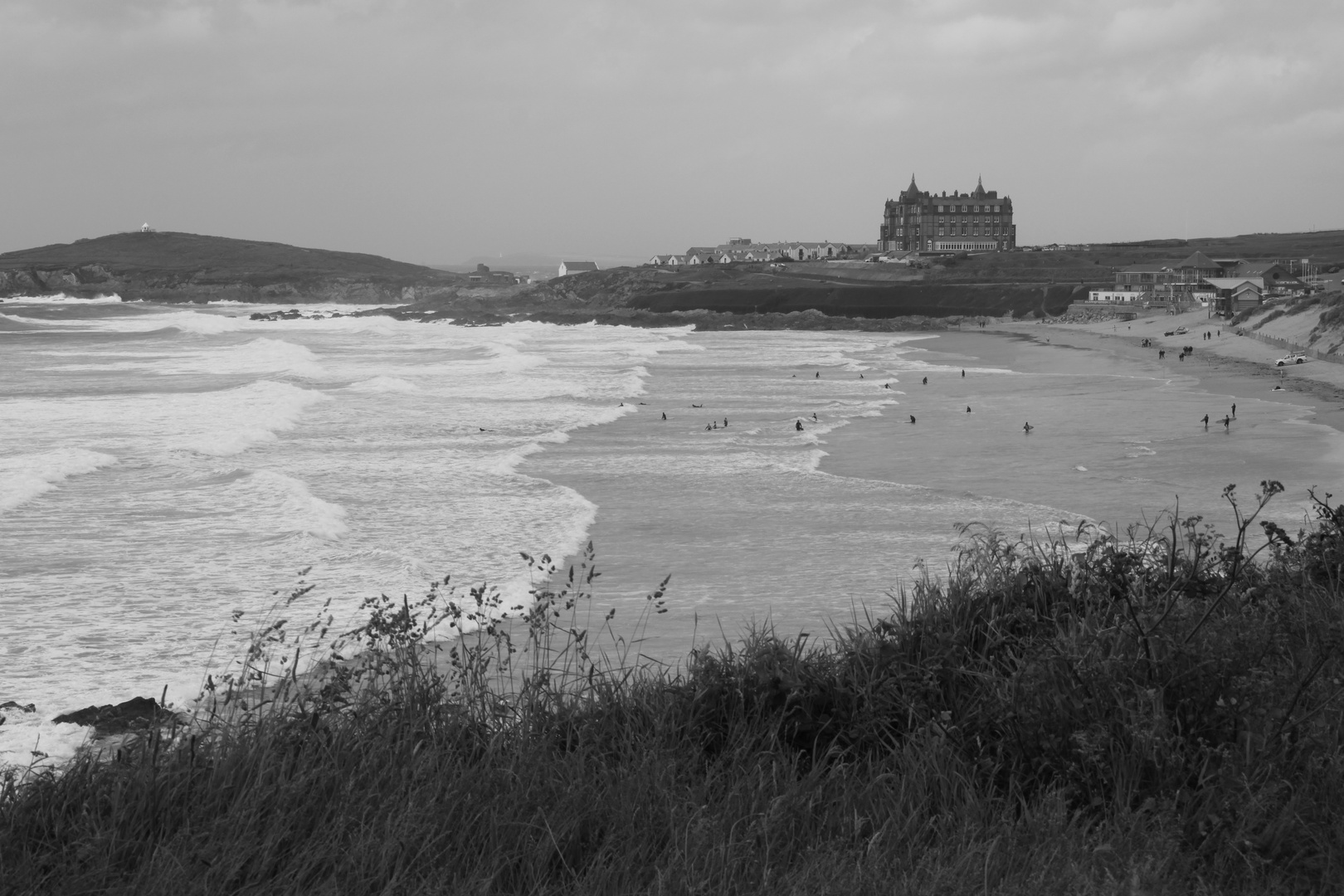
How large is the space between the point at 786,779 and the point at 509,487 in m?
15.1

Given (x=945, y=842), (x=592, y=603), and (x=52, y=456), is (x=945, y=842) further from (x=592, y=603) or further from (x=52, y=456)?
(x=52, y=456)

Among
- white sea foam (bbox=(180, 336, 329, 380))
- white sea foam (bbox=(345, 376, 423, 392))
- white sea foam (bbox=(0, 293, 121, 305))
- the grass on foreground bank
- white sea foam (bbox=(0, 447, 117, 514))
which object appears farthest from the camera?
white sea foam (bbox=(0, 293, 121, 305))

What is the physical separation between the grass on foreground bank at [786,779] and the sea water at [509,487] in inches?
72.5

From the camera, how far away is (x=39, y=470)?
19969 millimetres

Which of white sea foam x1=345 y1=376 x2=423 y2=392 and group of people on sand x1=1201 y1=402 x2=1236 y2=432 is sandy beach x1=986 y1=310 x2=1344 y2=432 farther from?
white sea foam x1=345 y1=376 x2=423 y2=392

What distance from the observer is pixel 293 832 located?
13.0ft

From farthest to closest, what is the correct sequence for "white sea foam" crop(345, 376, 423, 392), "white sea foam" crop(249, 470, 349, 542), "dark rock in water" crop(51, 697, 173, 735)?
"white sea foam" crop(345, 376, 423, 392)
"white sea foam" crop(249, 470, 349, 542)
"dark rock in water" crop(51, 697, 173, 735)

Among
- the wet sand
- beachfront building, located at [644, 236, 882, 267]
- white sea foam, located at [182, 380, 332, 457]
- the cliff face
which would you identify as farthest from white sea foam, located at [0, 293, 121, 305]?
the wet sand

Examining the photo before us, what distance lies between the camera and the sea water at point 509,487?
38.0ft

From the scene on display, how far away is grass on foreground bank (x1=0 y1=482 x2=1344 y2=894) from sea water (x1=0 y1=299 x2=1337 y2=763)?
1.84 m

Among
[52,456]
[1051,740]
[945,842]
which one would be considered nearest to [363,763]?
[945,842]

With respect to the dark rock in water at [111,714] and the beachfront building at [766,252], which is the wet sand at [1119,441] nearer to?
the dark rock in water at [111,714]

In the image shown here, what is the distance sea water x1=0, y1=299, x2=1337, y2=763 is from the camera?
11594 millimetres

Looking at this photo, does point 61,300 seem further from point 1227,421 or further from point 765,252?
point 1227,421
